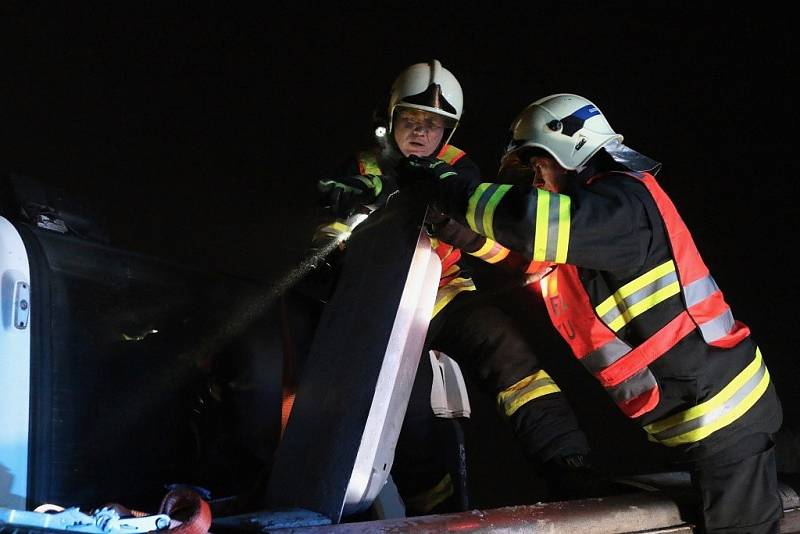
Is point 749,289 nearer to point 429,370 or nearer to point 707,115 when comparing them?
point 707,115

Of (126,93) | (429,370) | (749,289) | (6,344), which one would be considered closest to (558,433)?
(429,370)

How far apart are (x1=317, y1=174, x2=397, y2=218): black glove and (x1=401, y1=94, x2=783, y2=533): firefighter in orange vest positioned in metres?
0.59

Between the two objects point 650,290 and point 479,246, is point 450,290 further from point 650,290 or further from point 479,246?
point 650,290

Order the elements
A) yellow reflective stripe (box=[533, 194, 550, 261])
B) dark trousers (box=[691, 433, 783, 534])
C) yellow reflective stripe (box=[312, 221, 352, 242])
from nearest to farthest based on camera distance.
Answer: yellow reflective stripe (box=[533, 194, 550, 261])
dark trousers (box=[691, 433, 783, 534])
yellow reflective stripe (box=[312, 221, 352, 242])

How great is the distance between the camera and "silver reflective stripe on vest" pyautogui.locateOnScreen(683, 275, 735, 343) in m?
2.01

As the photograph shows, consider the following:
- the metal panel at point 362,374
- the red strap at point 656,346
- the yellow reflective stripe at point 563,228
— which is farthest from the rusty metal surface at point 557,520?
the yellow reflective stripe at point 563,228

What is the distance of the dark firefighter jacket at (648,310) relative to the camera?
6.12ft

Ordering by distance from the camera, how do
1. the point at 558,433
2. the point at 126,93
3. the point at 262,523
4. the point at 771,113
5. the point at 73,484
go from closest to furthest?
the point at 262,523 → the point at 73,484 → the point at 558,433 → the point at 126,93 → the point at 771,113

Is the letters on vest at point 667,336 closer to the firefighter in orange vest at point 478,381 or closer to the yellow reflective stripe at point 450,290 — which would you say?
the firefighter in orange vest at point 478,381

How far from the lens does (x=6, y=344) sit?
4.91 feet

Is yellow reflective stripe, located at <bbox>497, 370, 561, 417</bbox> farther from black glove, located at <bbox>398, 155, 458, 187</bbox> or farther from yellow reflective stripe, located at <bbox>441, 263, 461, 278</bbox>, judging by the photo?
black glove, located at <bbox>398, 155, 458, 187</bbox>

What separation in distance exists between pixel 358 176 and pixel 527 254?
1150mm

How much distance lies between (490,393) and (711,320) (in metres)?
0.95

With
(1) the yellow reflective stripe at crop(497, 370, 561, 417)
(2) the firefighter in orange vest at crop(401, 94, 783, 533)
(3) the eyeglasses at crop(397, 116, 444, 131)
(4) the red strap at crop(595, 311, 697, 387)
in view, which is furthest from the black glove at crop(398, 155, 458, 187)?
(3) the eyeglasses at crop(397, 116, 444, 131)
